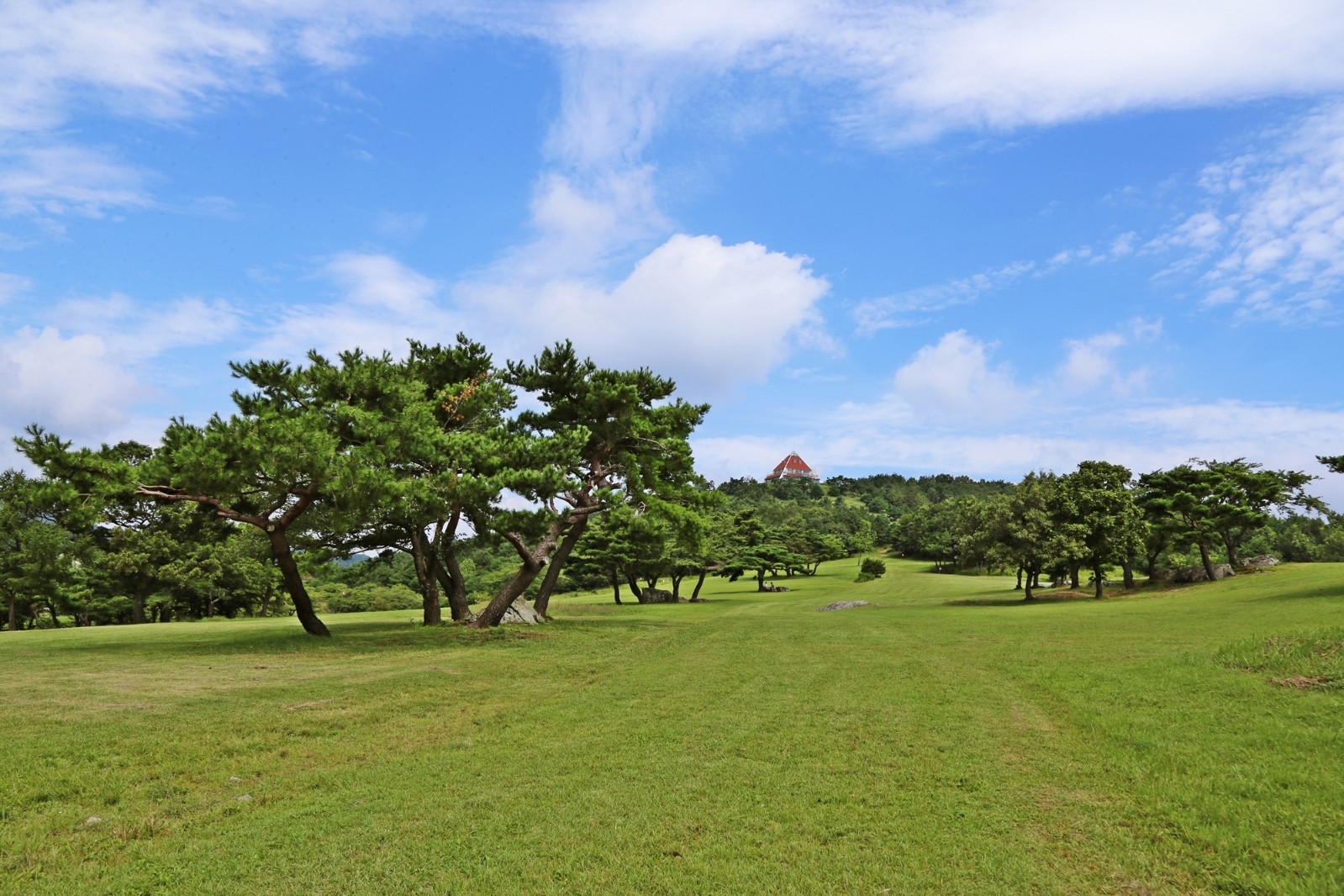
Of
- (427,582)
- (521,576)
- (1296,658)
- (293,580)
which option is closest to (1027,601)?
(521,576)

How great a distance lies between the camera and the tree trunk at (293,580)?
25.0 meters

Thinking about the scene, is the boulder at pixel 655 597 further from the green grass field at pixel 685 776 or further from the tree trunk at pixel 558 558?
the green grass field at pixel 685 776

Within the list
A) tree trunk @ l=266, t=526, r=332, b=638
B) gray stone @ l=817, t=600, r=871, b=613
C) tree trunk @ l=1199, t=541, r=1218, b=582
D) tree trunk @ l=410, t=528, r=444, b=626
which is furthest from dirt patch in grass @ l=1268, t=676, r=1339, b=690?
tree trunk @ l=1199, t=541, r=1218, b=582

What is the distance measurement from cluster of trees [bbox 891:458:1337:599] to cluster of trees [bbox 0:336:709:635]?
28938mm

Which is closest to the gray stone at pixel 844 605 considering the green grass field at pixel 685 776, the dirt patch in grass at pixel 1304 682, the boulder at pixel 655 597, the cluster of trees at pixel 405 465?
the boulder at pixel 655 597

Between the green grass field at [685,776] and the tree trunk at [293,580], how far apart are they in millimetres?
6503

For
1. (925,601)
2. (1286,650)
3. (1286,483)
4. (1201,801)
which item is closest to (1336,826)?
(1201,801)

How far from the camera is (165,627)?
32875 mm

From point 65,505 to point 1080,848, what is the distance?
26332mm

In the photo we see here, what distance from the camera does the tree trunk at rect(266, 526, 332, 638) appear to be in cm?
2498

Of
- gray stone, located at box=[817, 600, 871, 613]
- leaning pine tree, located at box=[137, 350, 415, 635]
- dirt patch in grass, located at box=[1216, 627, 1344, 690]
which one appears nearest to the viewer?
dirt patch in grass, located at box=[1216, 627, 1344, 690]

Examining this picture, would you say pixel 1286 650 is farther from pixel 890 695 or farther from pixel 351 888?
pixel 351 888

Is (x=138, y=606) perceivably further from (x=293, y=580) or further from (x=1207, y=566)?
(x=1207, y=566)

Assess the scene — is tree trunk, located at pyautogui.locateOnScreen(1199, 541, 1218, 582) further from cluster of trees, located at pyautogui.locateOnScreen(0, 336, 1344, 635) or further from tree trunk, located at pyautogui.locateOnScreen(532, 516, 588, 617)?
tree trunk, located at pyautogui.locateOnScreen(532, 516, 588, 617)
